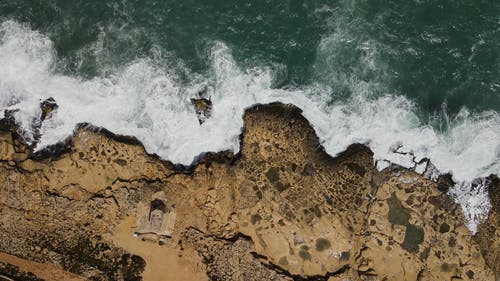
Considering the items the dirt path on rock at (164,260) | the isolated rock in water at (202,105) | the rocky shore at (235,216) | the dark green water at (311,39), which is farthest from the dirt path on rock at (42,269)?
the dark green water at (311,39)

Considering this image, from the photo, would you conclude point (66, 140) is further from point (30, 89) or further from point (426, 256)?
point (426, 256)

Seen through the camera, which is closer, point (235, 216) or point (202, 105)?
point (235, 216)

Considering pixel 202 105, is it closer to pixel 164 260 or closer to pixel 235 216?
pixel 235 216

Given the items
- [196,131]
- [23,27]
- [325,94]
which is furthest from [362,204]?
[23,27]

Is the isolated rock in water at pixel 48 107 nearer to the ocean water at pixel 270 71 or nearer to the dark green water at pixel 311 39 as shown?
the ocean water at pixel 270 71

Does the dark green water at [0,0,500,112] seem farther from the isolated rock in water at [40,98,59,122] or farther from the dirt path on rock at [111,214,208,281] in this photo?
the dirt path on rock at [111,214,208,281]

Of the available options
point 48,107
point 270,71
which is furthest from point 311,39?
point 48,107

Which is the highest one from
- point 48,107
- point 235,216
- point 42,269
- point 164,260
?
point 48,107

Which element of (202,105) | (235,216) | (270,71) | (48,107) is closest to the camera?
(235,216)
